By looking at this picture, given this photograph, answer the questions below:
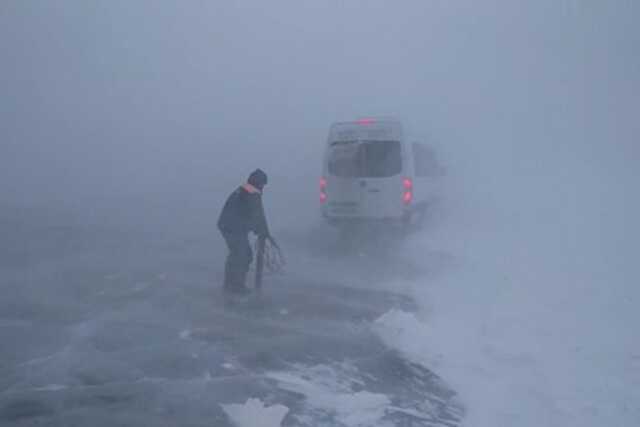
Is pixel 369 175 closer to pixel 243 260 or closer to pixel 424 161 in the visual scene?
pixel 424 161

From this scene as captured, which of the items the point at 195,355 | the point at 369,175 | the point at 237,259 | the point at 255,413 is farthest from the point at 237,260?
the point at 369,175

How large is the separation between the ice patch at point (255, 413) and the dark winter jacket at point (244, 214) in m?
3.67

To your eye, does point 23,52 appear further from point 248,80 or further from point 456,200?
point 456,200

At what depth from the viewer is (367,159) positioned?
1366cm

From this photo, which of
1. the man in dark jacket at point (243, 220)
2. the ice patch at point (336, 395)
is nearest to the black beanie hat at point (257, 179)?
the man in dark jacket at point (243, 220)

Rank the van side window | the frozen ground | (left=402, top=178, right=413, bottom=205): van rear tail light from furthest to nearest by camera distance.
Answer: the van side window, (left=402, top=178, right=413, bottom=205): van rear tail light, the frozen ground

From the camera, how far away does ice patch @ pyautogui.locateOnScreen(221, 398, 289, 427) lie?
17.9 ft

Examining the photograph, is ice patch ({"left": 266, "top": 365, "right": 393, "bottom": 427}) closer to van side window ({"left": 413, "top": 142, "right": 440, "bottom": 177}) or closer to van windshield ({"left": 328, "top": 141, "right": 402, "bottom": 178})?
van windshield ({"left": 328, "top": 141, "right": 402, "bottom": 178})

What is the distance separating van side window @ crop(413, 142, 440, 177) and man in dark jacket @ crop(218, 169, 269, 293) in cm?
555

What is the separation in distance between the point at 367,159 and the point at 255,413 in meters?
8.56

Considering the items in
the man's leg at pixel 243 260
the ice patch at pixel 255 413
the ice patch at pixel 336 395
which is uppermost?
the man's leg at pixel 243 260

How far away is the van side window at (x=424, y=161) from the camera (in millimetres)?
14445

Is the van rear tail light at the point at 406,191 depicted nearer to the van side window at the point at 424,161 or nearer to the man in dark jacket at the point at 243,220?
the van side window at the point at 424,161

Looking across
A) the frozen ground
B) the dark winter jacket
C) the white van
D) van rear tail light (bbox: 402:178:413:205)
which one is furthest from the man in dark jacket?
van rear tail light (bbox: 402:178:413:205)
